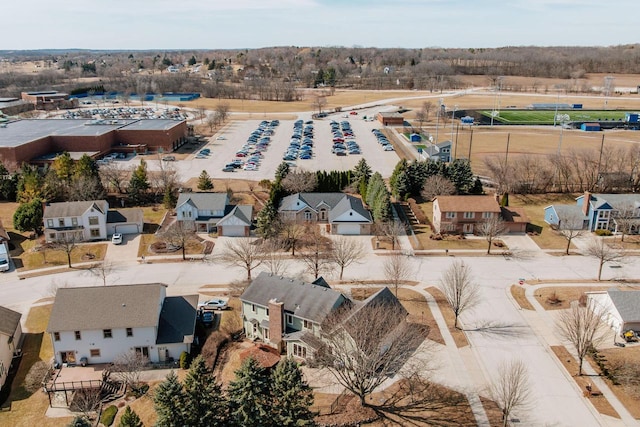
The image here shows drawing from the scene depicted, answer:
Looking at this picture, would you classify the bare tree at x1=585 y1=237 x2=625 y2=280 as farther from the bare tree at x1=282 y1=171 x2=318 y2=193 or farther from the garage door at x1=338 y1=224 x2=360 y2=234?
the bare tree at x1=282 y1=171 x2=318 y2=193

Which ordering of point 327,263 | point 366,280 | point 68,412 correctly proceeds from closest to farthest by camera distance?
point 68,412 < point 366,280 < point 327,263

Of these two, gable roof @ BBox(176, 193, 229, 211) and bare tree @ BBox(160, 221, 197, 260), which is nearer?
bare tree @ BBox(160, 221, 197, 260)

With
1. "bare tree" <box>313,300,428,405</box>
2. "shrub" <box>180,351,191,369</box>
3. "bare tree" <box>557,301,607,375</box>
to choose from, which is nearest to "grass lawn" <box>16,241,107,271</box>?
"shrub" <box>180,351,191,369</box>

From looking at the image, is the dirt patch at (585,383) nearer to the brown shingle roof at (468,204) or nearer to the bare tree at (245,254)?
the brown shingle roof at (468,204)

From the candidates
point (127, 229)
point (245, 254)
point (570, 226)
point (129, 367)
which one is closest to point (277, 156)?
point (127, 229)

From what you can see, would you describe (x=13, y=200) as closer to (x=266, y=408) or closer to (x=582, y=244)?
(x=266, y=408)

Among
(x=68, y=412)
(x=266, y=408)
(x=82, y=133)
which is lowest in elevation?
(x=68, y=412)

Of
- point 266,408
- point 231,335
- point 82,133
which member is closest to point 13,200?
point 82,133
